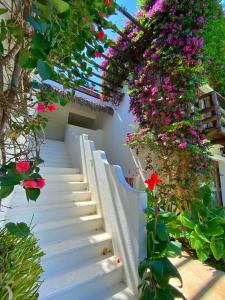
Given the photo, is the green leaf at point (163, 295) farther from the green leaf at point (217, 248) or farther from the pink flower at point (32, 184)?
the pink flower at point (32, 184)

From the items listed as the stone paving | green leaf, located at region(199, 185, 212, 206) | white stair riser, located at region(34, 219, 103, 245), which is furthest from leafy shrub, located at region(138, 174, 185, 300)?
green leaf, located at region(199, 185, 212, 206)

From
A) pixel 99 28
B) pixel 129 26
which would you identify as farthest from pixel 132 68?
pixel 99 28

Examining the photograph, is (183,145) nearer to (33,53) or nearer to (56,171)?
(56,171)

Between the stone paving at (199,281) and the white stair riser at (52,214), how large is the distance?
79.5 inches

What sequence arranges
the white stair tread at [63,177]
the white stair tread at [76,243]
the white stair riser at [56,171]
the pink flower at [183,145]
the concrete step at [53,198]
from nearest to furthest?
the white stair tread at [76,243]
the concrete step at [53,198]
the pink flower at [183,145]
the white stair tread at [63,177]
the white stair riser at [56,171]

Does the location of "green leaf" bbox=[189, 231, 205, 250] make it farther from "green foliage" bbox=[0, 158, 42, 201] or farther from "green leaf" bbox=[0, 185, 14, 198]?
"green leaf" bbox=[0, 185, 14, 198]

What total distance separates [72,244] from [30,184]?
7.76 feet

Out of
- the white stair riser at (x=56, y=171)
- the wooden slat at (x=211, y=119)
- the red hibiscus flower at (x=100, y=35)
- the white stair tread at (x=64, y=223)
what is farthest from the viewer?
the wooden slat at (x=211, y=119)

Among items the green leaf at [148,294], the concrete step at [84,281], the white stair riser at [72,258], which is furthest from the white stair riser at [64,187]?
the green leaf at [148,294]

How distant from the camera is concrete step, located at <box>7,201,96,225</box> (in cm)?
358

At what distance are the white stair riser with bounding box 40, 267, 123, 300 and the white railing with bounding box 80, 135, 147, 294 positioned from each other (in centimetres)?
19

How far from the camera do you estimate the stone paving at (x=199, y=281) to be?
3023 millimetres

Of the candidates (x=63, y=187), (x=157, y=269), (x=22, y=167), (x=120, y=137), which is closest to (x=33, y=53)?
(x=22, y=167)

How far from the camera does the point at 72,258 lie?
3.20 meters
